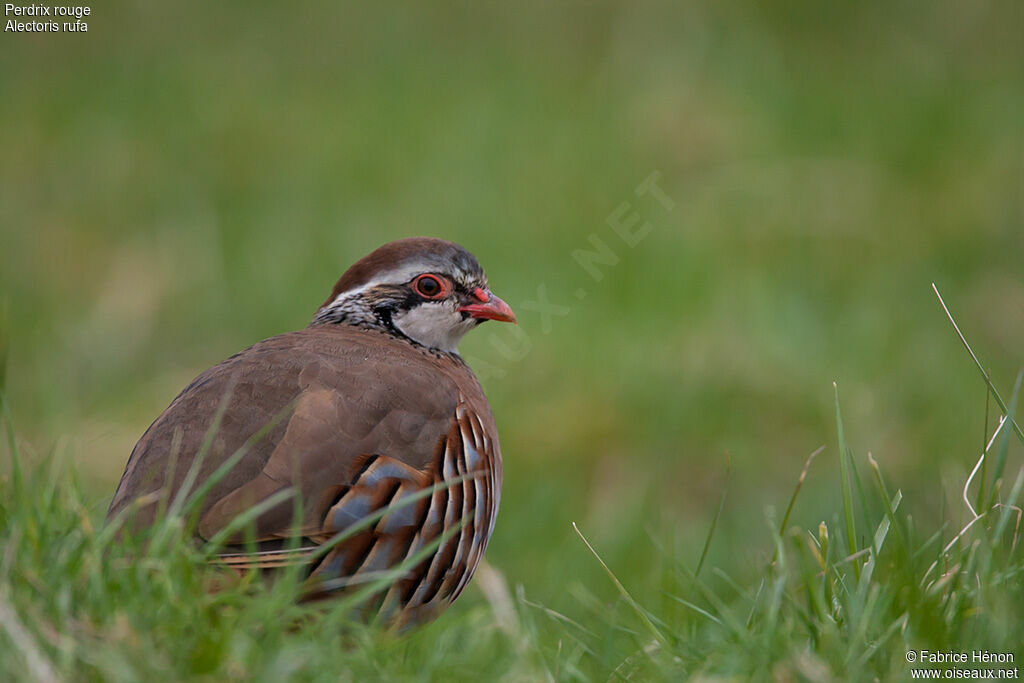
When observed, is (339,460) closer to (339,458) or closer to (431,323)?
(339,458)

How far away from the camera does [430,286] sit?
4387mm

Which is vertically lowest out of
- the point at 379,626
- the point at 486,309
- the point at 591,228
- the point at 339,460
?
the point at 379,626

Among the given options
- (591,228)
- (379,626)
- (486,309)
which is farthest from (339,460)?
(591,228)

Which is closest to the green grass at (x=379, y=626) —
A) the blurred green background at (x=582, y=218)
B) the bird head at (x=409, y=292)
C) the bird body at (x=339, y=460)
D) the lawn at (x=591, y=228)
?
the bird body at (x=339, y=460)

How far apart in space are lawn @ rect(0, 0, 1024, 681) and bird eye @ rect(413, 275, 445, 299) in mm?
1051

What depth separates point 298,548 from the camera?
2955 millimetres

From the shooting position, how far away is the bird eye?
172 inches

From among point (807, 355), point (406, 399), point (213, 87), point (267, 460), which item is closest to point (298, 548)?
point (267, 460)

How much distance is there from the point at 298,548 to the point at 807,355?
4658 mm

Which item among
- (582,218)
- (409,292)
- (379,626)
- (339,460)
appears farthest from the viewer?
(582,218)

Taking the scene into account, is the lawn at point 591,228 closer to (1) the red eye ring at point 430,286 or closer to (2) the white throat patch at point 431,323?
(2) the white throat patch at point 431,323

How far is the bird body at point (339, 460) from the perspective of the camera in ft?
10.2

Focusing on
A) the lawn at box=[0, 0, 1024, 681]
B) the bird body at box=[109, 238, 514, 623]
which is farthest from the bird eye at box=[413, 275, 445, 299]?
the lawn at box=[0, 0, 1024, 681]

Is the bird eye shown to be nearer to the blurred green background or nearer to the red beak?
the red beak
